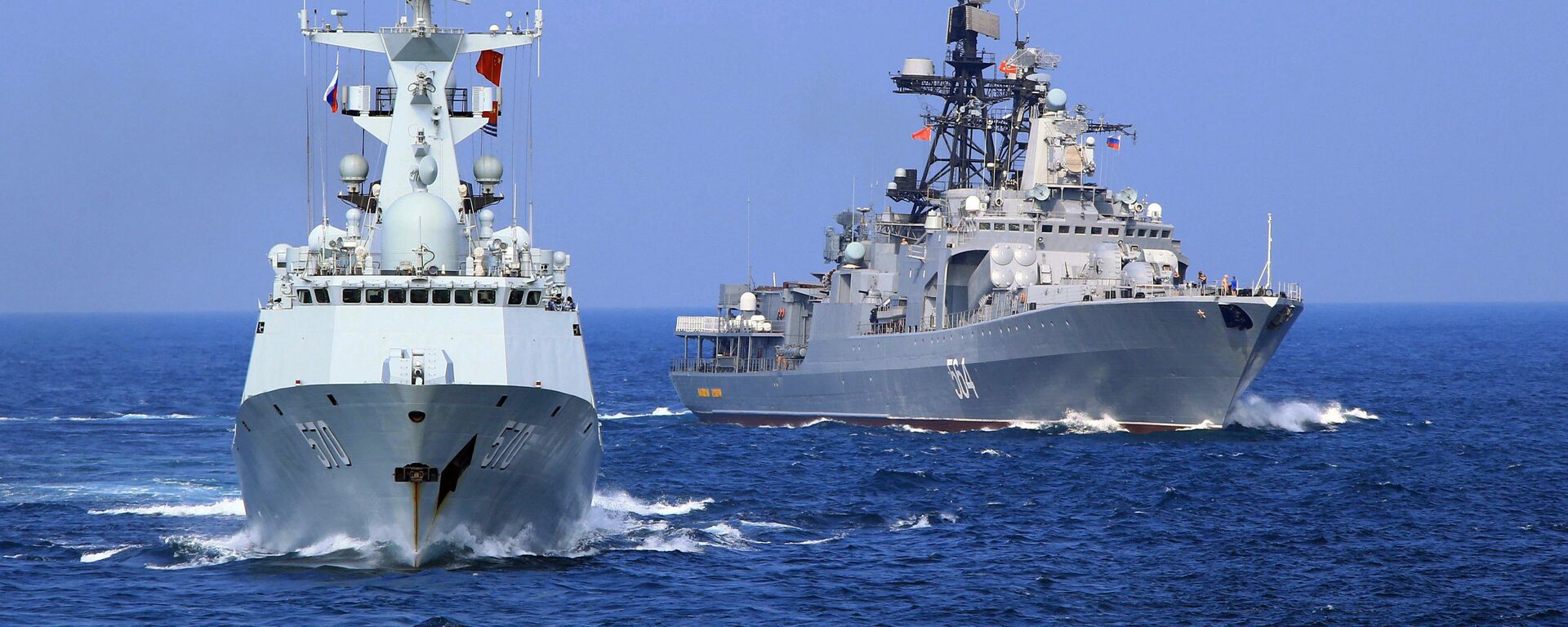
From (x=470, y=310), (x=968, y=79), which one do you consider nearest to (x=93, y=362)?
(x=968, y=79)

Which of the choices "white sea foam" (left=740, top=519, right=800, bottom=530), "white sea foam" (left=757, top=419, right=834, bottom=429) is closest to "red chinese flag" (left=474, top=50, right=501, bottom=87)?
"white sea foam" (left=740, top=519, right=800, bottom=530)

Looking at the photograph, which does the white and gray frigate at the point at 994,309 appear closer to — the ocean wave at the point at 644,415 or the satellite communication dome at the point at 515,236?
the ocean wave at the point at 644,415

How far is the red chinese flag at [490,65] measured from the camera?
2573cm

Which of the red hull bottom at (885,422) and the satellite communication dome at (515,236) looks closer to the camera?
the satellite communication dome at (515,236)

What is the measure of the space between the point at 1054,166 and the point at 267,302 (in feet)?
94.8

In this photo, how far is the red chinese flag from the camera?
25.7m

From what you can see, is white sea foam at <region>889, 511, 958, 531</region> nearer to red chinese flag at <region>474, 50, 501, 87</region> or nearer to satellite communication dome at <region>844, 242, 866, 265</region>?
red chinese flag at <region>474, 50, 501, 87</region>

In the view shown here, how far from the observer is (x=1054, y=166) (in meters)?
47.9

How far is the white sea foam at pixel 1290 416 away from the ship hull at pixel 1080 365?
197 centimetres

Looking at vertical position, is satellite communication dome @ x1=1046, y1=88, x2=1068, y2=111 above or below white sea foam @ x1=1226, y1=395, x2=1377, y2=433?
above

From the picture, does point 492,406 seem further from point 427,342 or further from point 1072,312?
point 1072,312

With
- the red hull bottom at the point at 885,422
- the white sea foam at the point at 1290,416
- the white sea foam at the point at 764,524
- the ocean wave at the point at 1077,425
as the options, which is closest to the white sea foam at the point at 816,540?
the white sea foam at the point at 764,524

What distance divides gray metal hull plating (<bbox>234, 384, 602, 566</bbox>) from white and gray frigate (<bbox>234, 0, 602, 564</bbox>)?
0.07ft

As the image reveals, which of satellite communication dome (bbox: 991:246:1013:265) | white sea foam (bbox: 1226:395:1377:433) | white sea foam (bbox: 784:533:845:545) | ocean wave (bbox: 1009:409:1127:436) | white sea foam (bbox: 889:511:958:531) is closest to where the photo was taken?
white sea foam (bbox: 784:533:845:545)
